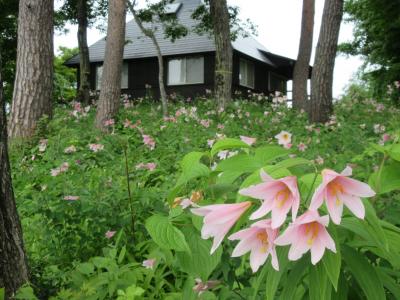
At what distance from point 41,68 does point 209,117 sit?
3018 mm

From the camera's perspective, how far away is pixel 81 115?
31.8ft

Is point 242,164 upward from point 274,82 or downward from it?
downward

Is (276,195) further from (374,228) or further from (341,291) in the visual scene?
(341,291)

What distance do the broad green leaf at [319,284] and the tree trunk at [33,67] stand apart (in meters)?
7.14

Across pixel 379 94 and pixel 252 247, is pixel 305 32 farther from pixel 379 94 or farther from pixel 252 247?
pixel 252 247

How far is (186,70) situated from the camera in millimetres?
23672

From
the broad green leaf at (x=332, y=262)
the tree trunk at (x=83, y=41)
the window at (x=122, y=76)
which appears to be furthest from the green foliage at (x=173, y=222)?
the window at (x=122, y=76)

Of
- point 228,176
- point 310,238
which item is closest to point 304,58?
point 228,176

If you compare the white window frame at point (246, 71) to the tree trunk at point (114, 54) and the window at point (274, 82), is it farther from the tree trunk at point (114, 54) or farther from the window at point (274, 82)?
the tree trunk at point (114, 54)

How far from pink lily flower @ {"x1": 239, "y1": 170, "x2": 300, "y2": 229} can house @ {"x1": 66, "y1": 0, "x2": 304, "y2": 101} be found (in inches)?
846

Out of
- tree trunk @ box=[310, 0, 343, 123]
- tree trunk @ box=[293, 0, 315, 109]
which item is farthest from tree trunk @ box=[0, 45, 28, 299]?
tree trunk @ box=[293, 0, 315, 109]

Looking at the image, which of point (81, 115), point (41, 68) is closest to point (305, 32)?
point (81, 115)

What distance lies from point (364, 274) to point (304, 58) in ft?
47.7

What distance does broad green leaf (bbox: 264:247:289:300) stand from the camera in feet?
3.27
